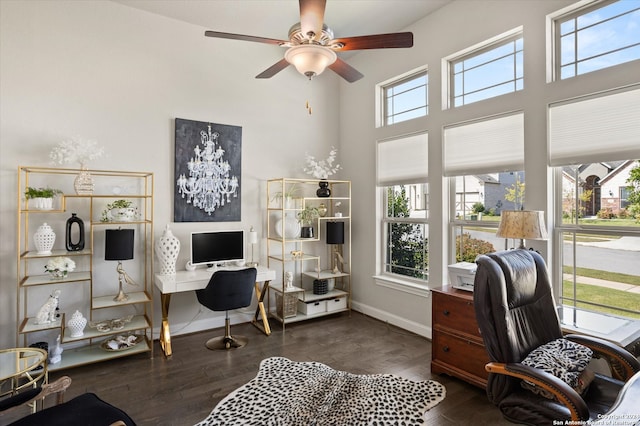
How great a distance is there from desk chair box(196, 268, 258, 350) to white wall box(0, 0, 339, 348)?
688mm

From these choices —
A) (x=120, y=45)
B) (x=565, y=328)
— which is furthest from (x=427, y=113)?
(x=120, y=45)

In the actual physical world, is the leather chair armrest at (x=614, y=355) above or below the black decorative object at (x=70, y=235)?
below

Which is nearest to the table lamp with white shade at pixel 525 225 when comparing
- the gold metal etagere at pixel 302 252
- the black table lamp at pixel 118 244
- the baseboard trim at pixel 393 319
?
the baseboard trim at pixel 393 319

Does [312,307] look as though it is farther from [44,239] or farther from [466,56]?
[466,56]

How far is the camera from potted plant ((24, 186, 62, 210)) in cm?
298

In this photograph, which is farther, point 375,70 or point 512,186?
point 375,70

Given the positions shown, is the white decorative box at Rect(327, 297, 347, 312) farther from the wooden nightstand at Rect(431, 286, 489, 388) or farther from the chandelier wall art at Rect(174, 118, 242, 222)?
the wooden nightstand at Rect(431, 286, 489, 388)

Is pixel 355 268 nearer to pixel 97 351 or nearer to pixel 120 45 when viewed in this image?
pixel 97 351

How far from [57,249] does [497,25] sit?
4580 mm

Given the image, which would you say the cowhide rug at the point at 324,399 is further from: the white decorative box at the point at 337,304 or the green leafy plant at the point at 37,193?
the green leafy plant at the point at 37,193

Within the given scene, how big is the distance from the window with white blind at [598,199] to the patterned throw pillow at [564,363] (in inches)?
40.7

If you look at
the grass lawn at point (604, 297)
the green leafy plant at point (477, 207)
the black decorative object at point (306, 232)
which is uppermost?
the green leafy plant at point (477, 207)

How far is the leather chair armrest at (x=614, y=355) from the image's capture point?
5.99 ft

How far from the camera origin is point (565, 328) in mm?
2229
